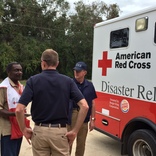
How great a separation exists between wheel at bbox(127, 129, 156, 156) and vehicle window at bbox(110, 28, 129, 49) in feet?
4.97

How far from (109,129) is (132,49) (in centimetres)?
163

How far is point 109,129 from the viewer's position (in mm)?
4836

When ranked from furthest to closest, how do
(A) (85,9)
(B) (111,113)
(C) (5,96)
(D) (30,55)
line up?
(A) (85,9) → (D) (30,55) → (B) (111,113) → (C) (5,96)

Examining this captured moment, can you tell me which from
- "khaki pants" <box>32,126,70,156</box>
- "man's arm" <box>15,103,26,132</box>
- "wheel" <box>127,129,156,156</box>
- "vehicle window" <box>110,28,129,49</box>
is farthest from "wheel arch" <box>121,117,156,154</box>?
"man's arm" <box>15,103,26,132</box>

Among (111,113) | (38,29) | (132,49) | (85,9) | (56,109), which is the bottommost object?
(111,113)

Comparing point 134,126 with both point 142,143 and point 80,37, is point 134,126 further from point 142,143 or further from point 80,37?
point 80,37

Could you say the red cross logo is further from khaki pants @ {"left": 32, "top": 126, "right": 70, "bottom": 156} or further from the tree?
the tree

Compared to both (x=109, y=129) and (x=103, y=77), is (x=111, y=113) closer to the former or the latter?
(x=109, y=129)

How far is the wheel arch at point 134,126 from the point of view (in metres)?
3.74

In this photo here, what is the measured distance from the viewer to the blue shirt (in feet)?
8.00

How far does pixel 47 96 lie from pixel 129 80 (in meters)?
2.14

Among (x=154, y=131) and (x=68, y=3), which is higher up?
(x=68, y=3)

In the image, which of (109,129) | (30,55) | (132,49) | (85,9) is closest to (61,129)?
(132,49)

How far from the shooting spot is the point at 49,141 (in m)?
2.45
